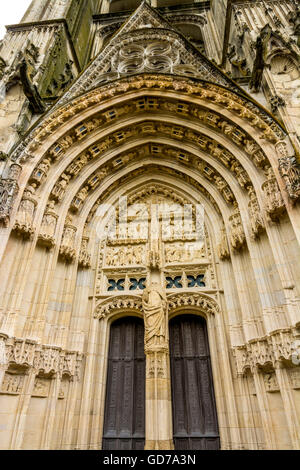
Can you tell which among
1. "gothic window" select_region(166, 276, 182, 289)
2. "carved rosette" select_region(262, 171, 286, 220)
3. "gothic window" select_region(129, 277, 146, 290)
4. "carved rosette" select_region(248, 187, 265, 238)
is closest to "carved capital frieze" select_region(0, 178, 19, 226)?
"gothic window" select_region(129, 277, 146, 290)

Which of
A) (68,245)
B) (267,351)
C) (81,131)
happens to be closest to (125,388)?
(267,351)

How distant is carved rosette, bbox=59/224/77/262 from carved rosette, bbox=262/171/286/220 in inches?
188

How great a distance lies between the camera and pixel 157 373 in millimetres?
5953

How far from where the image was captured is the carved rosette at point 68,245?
23.0 ft

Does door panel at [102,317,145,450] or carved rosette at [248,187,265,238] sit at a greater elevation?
carved rosette at [248,187,265,238]

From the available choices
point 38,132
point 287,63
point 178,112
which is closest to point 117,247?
point 38,132

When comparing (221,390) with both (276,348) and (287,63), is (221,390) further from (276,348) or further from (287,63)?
(287,63)

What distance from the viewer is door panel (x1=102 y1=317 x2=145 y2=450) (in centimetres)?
602

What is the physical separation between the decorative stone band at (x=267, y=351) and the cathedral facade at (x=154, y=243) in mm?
29

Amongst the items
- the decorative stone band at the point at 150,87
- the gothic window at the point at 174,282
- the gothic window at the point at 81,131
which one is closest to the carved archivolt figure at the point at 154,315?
the gothic window at the point at 174,282

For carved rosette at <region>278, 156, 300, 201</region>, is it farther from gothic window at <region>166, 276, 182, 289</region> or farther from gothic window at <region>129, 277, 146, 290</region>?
gothic window at <region>129, 277, 146, 290</region>

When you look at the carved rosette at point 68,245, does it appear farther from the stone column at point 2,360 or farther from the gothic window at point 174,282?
the gothic window at point 174,282

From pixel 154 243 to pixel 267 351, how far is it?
393cm

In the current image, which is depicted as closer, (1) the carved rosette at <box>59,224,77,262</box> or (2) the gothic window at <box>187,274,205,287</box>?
(1) the carved rosette at <box>59,224,77,262</box>
